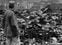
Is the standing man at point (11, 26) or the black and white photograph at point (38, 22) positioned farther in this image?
the black and white photograph at point (38, 22)

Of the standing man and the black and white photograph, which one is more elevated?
the standing man

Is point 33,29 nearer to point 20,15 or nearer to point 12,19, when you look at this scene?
point 20,15

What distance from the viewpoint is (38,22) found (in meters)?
7.66

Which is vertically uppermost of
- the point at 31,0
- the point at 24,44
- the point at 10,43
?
the point at 31,0

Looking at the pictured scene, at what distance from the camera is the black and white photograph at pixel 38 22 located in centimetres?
697

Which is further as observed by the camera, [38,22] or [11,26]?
[38,22]

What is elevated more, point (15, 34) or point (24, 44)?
point (15, 34)

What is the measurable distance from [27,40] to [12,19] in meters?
2.10

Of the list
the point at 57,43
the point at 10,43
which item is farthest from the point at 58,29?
the point at 10,43

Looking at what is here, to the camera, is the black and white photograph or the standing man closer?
the standing man

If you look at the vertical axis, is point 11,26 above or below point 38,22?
above

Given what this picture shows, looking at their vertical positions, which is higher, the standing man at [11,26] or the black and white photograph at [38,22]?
the standing man at [11,26]

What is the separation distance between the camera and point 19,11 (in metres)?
8.29

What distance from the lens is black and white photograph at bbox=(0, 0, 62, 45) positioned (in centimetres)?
697
